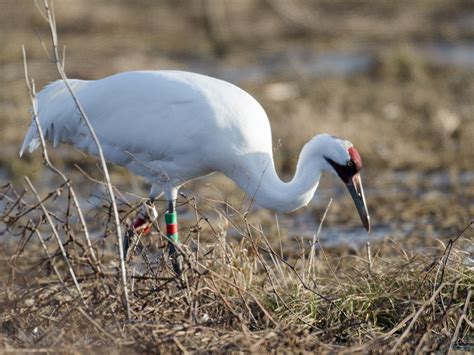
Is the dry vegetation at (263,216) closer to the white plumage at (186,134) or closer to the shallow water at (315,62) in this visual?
the shallow water at (315,62)

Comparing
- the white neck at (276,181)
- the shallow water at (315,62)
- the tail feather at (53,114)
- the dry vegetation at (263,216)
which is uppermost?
the tail feather at (53,114)

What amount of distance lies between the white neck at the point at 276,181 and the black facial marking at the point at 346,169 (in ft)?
0.23

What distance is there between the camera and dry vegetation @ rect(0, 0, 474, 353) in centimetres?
480

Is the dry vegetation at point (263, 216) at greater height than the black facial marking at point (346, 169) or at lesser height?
lesser

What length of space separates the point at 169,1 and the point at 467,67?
7.71 meters

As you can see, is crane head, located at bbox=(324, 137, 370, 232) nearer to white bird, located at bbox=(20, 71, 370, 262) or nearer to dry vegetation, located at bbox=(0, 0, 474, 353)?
white bird, located at bbox=(20, 71, 370, 262)

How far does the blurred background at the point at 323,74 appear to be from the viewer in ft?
28.8

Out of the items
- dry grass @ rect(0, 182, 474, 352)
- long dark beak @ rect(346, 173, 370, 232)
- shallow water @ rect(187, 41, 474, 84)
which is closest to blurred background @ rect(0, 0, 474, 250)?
shallow water @ rect(187, 41, 474, 84)

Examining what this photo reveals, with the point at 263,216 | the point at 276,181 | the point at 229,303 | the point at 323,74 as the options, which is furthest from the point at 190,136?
the point at 323,74

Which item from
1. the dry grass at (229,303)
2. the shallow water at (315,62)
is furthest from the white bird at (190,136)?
the shallow water at (315,62)

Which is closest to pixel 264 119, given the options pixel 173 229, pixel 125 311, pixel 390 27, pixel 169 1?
pixel 173 229

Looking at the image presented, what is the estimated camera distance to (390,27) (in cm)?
1709

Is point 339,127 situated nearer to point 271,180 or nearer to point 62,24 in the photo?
point 271,180

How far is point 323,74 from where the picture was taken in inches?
538
